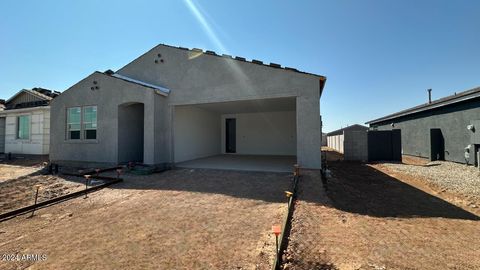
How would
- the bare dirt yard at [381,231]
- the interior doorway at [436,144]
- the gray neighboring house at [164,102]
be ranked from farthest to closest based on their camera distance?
the interior doorway at [436,144], the gray neighboring house at [164,102], the bare dirt yard at [381,231]

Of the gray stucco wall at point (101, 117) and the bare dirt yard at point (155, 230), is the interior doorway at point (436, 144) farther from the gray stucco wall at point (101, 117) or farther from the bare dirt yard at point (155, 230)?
the gray stucco wall at point (101, 117)

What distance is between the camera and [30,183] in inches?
316

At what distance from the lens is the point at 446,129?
1375cm

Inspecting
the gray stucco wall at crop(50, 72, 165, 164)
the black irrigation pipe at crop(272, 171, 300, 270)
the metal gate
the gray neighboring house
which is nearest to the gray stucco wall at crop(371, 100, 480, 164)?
the metal gate

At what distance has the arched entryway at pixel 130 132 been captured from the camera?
10.3 metres

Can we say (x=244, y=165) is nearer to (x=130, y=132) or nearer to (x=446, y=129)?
(x=130, y=132)

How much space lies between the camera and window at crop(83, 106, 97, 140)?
35.2ft

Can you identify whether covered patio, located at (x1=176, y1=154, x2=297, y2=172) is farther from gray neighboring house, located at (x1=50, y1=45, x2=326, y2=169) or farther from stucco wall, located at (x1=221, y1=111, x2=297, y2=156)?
stucco wall, located at (x1=221, y1=111, x2=297, y2=156)

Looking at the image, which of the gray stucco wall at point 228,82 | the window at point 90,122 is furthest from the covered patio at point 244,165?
the window at point 90,122

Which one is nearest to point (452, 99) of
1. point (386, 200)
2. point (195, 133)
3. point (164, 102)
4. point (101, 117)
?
point (386, 200)

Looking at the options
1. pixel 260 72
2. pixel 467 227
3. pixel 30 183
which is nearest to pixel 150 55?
pixel 260 72

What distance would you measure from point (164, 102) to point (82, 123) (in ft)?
14.3

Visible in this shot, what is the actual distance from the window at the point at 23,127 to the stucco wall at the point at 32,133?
23 centimetres

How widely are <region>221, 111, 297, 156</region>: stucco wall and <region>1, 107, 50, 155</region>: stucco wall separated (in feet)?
40.7
